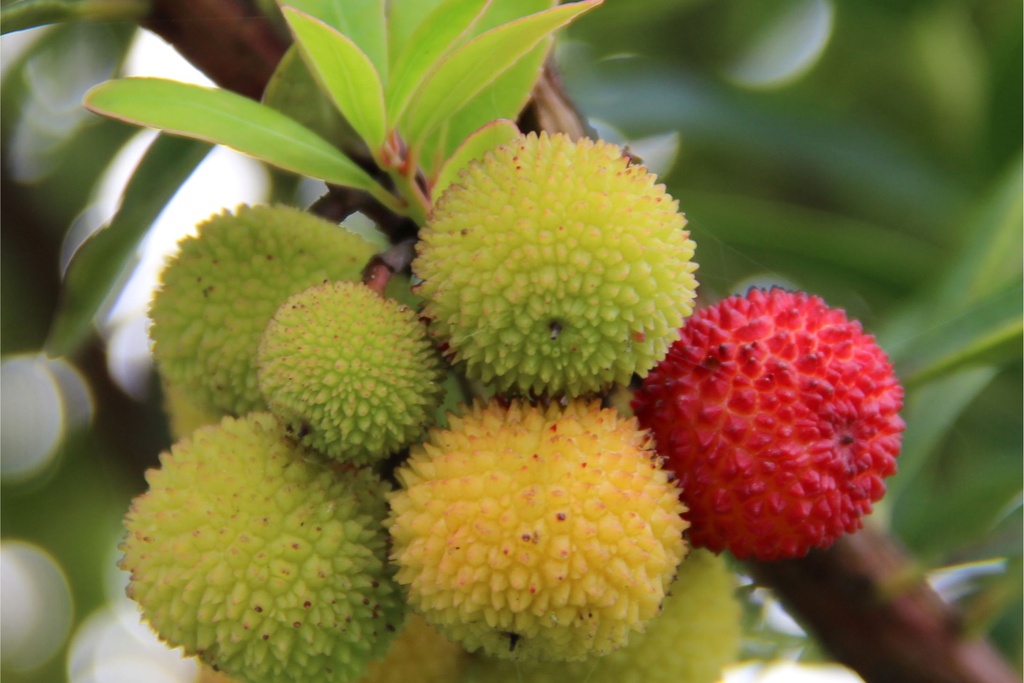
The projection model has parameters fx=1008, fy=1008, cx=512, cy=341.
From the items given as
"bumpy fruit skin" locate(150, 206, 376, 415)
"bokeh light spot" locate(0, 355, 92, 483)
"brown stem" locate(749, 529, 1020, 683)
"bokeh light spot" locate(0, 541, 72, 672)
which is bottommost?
"bokeh light spot" locate(0, 541, 72, 672)

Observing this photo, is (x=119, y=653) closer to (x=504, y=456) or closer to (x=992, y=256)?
(x=504, y=456)

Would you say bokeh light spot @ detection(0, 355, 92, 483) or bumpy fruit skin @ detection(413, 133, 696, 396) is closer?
bumpy fruit skin @ detection(413, 133, 696, 396)

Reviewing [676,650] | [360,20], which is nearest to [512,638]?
[676,650]

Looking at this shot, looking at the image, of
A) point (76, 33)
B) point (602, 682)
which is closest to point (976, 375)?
point (602, 682)

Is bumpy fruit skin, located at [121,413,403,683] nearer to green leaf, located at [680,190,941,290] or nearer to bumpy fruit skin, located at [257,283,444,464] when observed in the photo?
bumpy fruit skin, located at [257,283,444,464]

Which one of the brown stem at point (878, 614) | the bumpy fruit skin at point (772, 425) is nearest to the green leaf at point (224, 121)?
the bumpy fruit skin at point (772, 425)

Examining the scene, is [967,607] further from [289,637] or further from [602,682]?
[289,637]

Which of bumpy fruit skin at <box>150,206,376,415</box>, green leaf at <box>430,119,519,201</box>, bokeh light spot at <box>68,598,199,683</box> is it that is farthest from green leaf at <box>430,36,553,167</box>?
bokeh light spot at <box>68,598,199,683</box>
